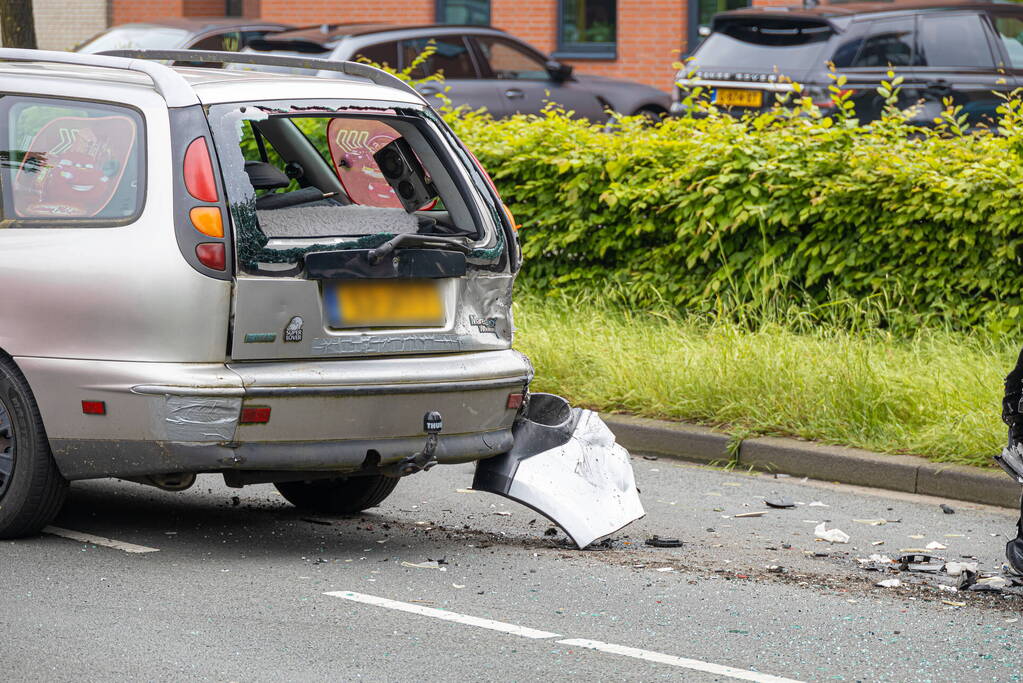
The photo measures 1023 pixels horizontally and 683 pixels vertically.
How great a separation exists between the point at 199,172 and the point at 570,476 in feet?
5.70

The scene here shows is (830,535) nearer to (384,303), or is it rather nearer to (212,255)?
(384,303)

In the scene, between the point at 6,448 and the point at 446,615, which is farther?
the point at 6,448

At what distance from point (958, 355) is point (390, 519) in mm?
3316

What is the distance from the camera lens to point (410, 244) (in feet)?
18.5

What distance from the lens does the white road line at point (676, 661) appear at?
449 cm

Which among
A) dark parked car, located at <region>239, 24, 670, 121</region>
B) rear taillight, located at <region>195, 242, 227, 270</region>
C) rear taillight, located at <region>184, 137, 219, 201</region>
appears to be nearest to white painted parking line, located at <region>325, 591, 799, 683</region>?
rear taillight, located at <region>195, 242, 227, 270</region>

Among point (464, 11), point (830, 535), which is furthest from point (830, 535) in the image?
point (464, 11)

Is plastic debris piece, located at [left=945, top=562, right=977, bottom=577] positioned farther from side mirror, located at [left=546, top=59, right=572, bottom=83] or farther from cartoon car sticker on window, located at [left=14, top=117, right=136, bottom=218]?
side mirror, located at [left=546, top=59, right=572, bottom=83]

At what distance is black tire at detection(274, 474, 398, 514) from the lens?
6441 mm

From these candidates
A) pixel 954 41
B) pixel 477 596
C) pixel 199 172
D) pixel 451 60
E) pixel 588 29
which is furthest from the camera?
pixel 588 29

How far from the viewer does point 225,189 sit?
5.40 metres

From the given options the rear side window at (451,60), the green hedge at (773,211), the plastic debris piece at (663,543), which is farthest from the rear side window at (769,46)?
the plastic debris piece at (663,543)

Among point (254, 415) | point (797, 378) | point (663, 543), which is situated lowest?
point (663, 543)

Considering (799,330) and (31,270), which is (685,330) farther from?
(31,270)
